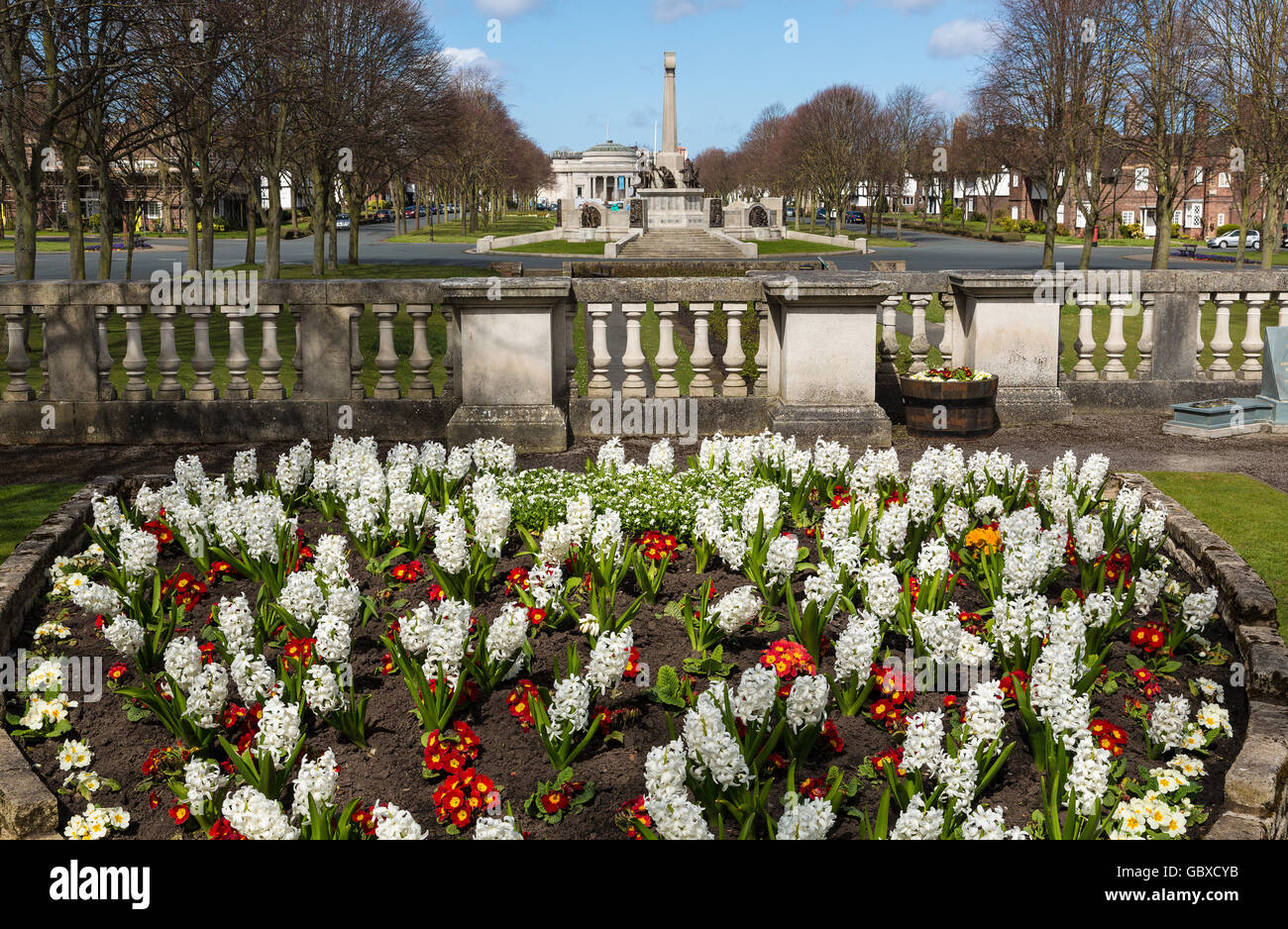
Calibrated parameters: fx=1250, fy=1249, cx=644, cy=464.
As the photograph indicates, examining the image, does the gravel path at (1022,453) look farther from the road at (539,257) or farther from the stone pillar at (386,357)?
the road at (539,257)

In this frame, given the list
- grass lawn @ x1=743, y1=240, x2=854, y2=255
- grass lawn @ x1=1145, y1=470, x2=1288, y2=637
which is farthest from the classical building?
→ grass lawn @ x1=1145, y1=470, x2=1288, y2=637

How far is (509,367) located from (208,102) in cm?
1440

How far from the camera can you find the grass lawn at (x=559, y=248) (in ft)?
180

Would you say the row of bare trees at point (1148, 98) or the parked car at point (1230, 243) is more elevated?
the row of bare trees at point (1148, 98)

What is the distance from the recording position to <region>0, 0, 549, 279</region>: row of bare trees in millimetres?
17469

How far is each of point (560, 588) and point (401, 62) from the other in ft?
120

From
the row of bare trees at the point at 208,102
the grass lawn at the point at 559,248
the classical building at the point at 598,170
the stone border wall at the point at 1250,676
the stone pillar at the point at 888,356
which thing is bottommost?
the stone border wall at the point at 1250,676

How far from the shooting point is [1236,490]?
27.5 ft

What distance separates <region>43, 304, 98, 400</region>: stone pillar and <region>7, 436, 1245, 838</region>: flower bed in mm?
3804

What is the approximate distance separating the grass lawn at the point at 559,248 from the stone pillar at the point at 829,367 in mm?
44640

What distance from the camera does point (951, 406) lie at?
10.1m

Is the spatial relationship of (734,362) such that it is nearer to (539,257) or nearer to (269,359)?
(269,359)

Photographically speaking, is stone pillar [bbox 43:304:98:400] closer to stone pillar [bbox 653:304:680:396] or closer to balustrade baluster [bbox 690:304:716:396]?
stone pillar [bbox 653:304:680:396]

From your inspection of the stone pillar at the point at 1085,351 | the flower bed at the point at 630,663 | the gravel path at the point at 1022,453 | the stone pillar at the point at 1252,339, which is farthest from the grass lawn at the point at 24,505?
the stone pillar at the point at 1252,339
